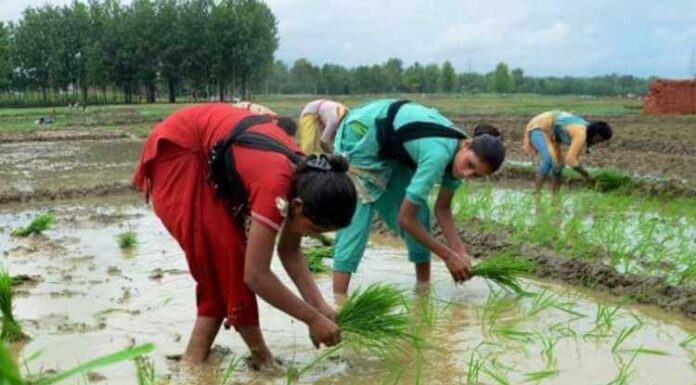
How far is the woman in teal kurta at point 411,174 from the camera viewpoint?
395 centimetres

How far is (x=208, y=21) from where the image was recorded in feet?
172

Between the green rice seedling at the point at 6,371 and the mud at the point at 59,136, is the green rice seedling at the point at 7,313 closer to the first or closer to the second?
the green rice seedling at the point at 6,371

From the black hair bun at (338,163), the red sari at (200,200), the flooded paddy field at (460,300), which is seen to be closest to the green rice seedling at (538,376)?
the flooded paddy field at (460,300)

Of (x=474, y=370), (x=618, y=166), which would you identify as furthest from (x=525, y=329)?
(x=618, y=166)

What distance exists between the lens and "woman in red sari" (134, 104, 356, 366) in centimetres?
263

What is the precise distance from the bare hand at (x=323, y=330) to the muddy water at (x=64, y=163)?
321 inches

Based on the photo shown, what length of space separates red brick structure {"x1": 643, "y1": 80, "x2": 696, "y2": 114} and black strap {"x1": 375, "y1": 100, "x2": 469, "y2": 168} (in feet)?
79.8

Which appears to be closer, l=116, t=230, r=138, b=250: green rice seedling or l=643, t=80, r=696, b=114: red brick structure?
l=116, t=230, r=138, b=250: green rice seedling

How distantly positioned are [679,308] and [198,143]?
2977 mm

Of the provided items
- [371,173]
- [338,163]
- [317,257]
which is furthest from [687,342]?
[317,257]

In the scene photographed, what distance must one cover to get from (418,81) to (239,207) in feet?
284

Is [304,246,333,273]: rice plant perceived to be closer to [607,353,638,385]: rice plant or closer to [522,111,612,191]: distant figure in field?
[607,353,638,385]: rice plant

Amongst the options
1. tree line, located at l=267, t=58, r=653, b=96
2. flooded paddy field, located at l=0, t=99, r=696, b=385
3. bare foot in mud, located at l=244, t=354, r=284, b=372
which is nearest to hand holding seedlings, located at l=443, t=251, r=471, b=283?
flooded paddy field, located at l=0, t=99, r=696, b=385

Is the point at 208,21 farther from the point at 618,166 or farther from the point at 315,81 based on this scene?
the point at 618,166
